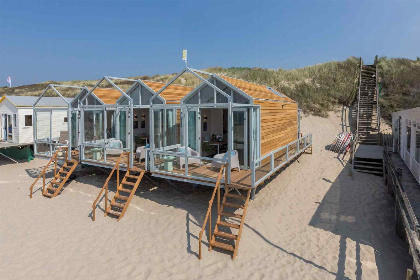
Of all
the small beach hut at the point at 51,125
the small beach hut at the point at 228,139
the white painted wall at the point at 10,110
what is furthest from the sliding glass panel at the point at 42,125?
the small beach hut at the point at 228,139

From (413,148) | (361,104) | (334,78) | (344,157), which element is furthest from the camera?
(334,78)

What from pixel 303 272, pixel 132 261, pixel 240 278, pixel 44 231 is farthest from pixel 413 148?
pixel 44 231

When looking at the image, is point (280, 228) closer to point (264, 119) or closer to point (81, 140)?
point (264, 119)

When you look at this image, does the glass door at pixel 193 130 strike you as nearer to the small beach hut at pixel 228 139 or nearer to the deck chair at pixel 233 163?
the small beach hut at pixel 228 139

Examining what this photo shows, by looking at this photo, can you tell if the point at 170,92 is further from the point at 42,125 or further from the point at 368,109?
the point at 368,109

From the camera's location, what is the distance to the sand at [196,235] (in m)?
7.19

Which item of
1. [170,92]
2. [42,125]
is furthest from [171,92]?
[42,125]

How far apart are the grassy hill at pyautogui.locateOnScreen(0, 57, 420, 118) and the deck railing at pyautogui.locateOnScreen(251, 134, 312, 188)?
472 inches

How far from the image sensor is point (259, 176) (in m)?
9.51

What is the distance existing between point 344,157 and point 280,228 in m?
9.93

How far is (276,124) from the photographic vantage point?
44.0ft

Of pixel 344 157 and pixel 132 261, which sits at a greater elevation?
pixel 344 157

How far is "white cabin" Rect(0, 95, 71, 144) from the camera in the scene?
19047 millimetres

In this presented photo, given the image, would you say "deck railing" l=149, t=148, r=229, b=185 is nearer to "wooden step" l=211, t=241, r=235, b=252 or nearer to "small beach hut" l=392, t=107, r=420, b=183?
"wooden step" l=211, t=241, r=235, b=252
